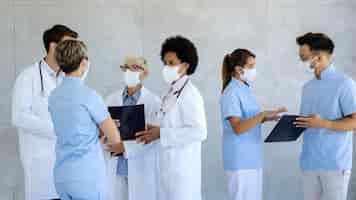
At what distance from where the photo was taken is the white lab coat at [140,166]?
3867 millimetres

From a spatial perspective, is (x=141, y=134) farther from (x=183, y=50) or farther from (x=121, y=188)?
(x=183, y=50)

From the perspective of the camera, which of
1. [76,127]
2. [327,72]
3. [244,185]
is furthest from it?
[244,185]

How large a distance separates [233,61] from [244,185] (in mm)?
841

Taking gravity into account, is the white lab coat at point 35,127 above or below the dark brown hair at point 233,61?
below

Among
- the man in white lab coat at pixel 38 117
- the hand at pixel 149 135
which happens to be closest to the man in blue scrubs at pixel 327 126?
the hand at pixel 149 135

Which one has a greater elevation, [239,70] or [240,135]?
[239,70]

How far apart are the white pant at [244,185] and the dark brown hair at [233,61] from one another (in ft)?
2.07

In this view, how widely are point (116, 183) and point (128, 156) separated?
0.22m

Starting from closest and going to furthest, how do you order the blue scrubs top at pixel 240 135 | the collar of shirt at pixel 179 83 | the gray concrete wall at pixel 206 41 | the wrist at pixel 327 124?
the wrist at pixel 327 124 < the collar of shirt at pixel 179 83 < the blue scrubs top at pixel 240 135 < the gray concrete wall at pixel 206 41

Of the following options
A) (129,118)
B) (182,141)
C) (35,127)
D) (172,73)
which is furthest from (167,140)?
(35,127)

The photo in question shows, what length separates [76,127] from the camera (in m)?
2.85

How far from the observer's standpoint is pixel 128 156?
383 centimetres

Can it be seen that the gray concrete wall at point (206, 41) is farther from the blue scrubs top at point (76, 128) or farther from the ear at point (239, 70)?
the blue scrubs top at point (76, 128)

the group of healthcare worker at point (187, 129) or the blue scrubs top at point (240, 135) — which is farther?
the blue scrubs top at point (240, 135)
